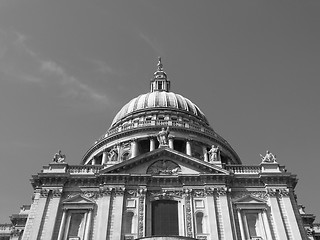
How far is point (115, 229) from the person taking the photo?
34.7 meters

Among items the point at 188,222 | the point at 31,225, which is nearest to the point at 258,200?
the point at 188,222

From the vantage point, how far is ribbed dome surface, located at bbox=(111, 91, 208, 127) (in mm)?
65375

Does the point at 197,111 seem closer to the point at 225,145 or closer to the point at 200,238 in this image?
the point at 225,145

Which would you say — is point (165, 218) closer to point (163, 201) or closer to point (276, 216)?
point (163, 201)

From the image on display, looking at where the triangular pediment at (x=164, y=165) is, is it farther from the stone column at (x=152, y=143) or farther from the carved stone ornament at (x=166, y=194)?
the stone column at (x=152, y=143)

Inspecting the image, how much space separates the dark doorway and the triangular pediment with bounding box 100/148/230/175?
10.5 ft

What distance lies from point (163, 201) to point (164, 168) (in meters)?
3.59

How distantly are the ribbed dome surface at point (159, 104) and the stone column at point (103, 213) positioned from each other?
Result: 28199mm

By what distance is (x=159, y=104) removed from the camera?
6550cm

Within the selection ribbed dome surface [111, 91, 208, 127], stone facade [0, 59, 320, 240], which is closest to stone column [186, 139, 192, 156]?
ribbed dome surface [111, 91, 208, 127]

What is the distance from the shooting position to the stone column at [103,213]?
1351 inches

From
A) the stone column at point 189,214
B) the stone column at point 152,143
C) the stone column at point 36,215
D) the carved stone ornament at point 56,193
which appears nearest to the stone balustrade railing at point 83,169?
the carved stone ornament at point 56,193

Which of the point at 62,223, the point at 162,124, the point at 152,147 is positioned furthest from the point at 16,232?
the point at 162,124

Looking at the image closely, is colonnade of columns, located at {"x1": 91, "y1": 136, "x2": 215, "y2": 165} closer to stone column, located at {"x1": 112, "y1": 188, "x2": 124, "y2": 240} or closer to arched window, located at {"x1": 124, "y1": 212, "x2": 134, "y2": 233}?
stone column, located at {"x1": 112, "y1": 188, "x2": 124, "y2": 240}
